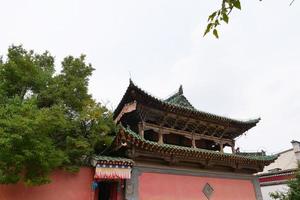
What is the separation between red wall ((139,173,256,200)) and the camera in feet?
34.3

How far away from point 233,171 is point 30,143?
9501mm

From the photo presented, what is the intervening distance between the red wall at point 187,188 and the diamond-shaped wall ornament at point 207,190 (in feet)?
0.40

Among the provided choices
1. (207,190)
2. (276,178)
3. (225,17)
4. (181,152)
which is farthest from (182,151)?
Answer: (276,178)

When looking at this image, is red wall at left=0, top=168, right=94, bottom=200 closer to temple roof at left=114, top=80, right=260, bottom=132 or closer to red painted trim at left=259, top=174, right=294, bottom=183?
temple roof at left=114, top=80, right=260, bottom=132

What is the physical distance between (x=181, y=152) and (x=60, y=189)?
182 inches

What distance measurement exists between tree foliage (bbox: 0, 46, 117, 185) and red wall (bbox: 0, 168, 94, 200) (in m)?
0.36

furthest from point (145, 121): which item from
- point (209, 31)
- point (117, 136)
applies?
point (209, 31)

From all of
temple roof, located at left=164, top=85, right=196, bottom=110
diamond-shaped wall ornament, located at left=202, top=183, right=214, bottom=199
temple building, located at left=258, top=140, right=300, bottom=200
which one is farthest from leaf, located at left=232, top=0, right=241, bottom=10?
temple building, located at left=258, top=140, right=300, bottom=200

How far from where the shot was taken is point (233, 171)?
13.2m

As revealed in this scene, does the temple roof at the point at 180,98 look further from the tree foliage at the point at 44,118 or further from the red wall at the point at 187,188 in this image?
the tree foliage at the point at 44,118

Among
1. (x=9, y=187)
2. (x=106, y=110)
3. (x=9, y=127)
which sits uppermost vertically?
(x=106, y=110)

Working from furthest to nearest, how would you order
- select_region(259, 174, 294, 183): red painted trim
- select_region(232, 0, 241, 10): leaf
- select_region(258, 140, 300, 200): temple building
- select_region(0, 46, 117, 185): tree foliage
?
select_region(259, 174, 294, 183): red painted trim, select_region(258, 140, 300, 200): temple building, select_region(0, 46, 117, 185): tree foliage, select_region(232, 0, 241, 10): leaf

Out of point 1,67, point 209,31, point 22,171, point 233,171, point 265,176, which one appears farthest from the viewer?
point 265,176

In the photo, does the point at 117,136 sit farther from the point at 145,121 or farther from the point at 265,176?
the point at 265,176
